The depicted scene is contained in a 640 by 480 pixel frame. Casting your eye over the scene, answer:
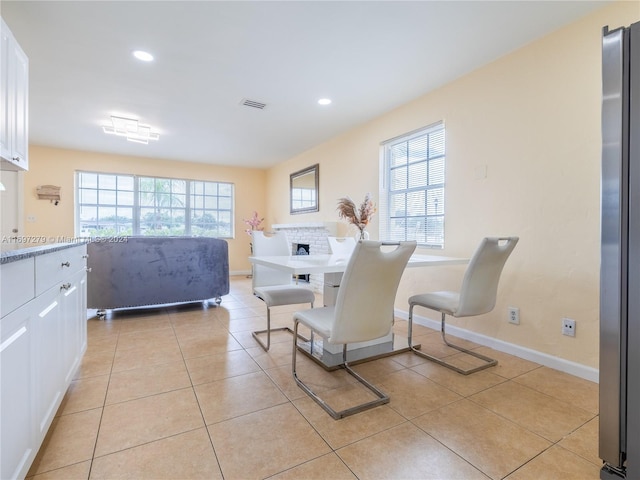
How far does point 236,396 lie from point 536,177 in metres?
2.56

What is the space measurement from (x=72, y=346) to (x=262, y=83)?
2628mm

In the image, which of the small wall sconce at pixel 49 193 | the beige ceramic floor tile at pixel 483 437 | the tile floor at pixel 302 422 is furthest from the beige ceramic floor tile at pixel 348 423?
the small wall sconce at pixel 49 193

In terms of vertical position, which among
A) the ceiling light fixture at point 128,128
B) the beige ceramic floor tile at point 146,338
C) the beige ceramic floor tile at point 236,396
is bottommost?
the beige ceramic floor tile at point 236,396

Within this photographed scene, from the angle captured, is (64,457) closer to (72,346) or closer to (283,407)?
(72,346)

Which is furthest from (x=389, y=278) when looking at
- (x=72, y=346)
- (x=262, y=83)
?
(x=262, y=83)

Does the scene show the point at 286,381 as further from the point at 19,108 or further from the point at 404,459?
the point at 19,108

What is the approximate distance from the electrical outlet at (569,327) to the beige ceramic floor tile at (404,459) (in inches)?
56.0

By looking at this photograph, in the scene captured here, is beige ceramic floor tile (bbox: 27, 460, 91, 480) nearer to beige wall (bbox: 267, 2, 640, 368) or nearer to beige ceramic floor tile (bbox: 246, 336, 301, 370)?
beige ceramic floor tile (bbox: 246, 336, 301, 370)

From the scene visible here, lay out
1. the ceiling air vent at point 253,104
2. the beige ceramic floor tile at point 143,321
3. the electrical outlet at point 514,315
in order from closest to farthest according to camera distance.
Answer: the electrical outlet at point 514,315 → the beige ceramic floor tile at point 143,321 → the ceiling air vent at point 253,104

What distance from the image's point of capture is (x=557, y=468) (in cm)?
129

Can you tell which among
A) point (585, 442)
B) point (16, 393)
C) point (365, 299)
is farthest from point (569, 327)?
point (16, 393)

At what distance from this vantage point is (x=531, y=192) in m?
2.41

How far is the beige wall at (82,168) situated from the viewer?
5.34 m

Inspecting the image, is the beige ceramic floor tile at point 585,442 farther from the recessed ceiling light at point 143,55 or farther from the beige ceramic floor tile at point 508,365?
the recessed ceiling light at point 143,55
